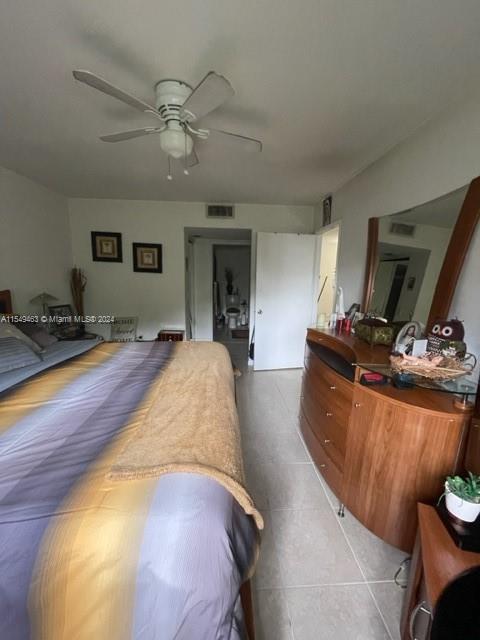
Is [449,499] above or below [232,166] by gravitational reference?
below

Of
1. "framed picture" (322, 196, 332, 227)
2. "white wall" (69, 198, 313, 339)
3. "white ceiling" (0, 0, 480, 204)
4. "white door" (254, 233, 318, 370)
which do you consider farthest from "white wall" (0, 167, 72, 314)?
"framed picture" (322, 196, 332, 227)

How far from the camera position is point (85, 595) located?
62 cm

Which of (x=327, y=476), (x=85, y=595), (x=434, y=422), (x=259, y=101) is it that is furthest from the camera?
(x=327, y=476)

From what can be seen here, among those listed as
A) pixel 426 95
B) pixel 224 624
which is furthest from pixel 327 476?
pixel 426 95

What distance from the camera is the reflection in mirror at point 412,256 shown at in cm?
144

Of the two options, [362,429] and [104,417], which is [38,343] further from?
[362,429]

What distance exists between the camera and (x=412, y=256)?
169cm

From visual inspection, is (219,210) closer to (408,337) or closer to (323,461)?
(408,337)

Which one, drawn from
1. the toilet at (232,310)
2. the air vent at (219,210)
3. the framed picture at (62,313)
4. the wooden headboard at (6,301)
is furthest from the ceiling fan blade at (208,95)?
the toilet at (232,310)

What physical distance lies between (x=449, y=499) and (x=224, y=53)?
201 cm

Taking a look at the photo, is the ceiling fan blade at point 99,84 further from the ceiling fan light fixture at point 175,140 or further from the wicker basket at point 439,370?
the wicker basket at point 439,370

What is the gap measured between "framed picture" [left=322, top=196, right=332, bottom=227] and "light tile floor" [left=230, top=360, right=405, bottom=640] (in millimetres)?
2556

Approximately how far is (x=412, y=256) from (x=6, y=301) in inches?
138

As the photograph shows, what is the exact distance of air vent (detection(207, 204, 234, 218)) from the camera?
140 inches
